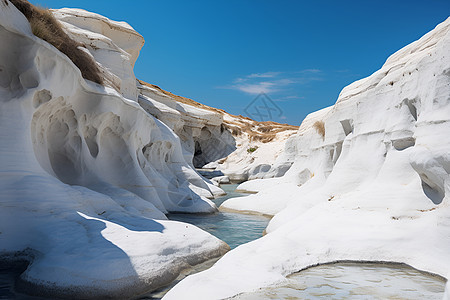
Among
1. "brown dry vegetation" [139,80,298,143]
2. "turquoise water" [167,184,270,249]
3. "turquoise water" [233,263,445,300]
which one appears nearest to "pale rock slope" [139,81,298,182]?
"brown dry vegetation" [139,80,298,143]

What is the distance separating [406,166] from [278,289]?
4.83 m

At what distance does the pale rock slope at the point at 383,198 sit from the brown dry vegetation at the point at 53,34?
7.55 m

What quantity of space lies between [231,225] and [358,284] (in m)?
7.37

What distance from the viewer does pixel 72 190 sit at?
777cm

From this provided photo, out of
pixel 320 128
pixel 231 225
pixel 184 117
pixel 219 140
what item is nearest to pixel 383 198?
pixel 231 225

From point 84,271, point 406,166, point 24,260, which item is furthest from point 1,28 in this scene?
point 406,166

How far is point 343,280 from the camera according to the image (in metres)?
5.00

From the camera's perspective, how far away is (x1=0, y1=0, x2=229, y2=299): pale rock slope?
543 centimetres

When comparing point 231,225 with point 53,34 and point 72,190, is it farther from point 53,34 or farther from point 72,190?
point 53,34

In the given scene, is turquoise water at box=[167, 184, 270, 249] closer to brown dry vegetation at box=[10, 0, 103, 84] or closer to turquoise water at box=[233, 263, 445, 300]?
turquoise water at box=[233, 263, 445, 300]

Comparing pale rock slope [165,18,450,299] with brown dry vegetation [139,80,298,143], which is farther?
brown dry vegetation [139,80,298,143]

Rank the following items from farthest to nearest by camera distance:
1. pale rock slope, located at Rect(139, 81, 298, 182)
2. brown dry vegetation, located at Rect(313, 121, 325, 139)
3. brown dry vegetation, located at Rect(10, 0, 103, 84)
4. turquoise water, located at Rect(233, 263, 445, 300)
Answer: pale rock slope, located at Rect(139, 81, 298, 182)
brown dry vegetation, located at Rect(313, 121, 325, 139)
brown dry vegetation, located at Rect(10, 0, 103, 84)
turquoise water, located at Rect(233, 263, 445, 300)

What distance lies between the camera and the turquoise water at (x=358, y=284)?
4.34m

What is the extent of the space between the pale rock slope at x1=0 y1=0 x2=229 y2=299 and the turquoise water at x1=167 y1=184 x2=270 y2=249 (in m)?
1.31
